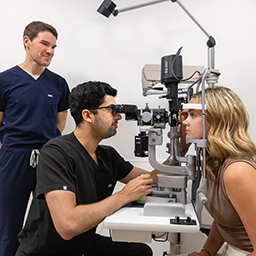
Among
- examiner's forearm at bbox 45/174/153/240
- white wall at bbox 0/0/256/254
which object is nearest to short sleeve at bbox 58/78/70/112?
white wall at bbox 0/0/256/254

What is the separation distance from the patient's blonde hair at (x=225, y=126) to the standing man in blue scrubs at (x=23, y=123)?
3.44 feet

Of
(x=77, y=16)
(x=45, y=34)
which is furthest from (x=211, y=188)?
(x=77, y=16)

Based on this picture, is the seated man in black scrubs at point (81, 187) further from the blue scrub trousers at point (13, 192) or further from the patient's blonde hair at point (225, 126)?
the blue scrub trousers at point (13, 192)

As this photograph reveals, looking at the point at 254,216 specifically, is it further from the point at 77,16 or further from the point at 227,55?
the point at 77,16

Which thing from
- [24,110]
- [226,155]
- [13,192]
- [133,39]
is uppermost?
[133,39]

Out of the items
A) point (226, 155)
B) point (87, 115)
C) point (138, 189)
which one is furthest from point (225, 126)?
point (87, 115)

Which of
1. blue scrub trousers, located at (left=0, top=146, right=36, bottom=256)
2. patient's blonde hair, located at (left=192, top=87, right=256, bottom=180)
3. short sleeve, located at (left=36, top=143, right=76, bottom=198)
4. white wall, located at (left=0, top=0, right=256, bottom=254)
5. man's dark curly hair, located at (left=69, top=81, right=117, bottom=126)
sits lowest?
blue scrub trousers, located at (left=0, top=146, right=36, bottom=256)

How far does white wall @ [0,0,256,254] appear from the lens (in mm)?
2139

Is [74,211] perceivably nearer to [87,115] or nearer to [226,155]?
[87,115]

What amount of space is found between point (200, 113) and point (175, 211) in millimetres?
408

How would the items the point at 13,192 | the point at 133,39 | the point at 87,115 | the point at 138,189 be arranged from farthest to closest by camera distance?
the point at 133,39
the point at 13,192
the point at 87,115
the point at 138,189

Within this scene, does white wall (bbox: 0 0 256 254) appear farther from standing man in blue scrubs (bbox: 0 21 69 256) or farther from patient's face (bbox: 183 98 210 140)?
patient's face (bbox: 183 98 210 140)

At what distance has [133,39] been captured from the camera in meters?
2.18

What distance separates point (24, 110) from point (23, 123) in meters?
0.08
